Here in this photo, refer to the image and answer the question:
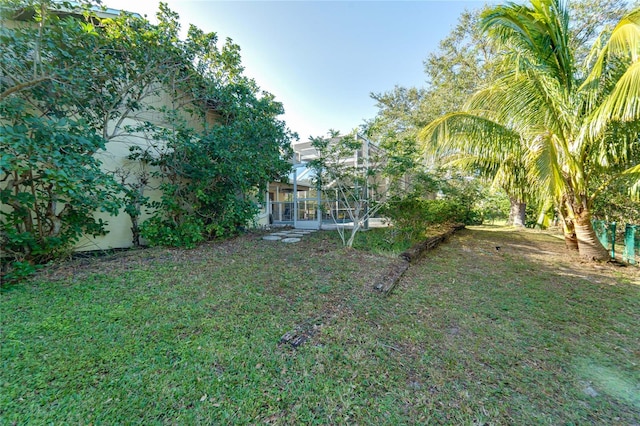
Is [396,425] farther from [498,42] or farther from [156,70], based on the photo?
[498,42]

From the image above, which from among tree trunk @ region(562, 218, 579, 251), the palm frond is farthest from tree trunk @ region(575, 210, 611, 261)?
the palm frond

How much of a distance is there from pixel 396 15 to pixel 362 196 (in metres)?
6.53

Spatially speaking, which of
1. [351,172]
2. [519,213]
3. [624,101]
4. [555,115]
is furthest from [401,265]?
[519,213]

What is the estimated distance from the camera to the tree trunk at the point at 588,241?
6.36 m

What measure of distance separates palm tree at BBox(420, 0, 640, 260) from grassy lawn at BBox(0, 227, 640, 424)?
2609 mm

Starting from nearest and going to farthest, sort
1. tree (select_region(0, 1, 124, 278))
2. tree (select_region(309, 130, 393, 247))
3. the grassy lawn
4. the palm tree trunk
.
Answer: the grassy lawn, tree (select_region(0, 1, 124, 278)), tree (select_region(309, 130, 393, 247)), the palm tree trunk

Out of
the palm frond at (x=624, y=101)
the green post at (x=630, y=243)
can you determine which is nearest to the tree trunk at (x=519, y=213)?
the green post at (x=630, y=243)

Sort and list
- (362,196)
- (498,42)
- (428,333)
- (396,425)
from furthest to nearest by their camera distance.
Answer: (362,196) → (498,42) → (428,333) → (396,425)

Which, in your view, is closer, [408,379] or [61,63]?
[408,379]

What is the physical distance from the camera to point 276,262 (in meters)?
5.62

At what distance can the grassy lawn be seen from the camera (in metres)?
2.04

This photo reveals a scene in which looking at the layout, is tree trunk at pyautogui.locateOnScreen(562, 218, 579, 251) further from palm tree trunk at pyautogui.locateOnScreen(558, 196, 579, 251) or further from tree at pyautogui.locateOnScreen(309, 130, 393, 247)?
tree at pyautogui.locateOnScreen(309, 130, 393, 247)

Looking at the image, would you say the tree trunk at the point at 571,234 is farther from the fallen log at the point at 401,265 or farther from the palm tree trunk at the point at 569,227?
the fallen log at the point at 401,265

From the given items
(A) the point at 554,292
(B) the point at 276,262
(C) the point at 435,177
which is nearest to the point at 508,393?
(A) the point at 554,292
